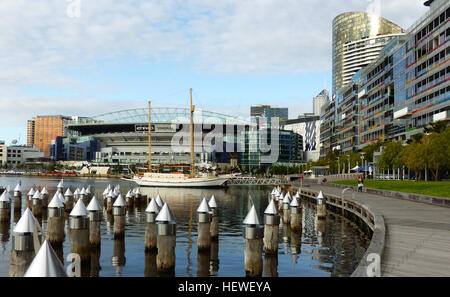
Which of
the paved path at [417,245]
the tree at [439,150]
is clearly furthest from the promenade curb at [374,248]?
the tree at [439,150]

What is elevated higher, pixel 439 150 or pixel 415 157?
pixel 439 150

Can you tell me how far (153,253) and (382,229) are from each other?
11074 mm

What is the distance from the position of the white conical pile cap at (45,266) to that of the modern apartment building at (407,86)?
78262mm

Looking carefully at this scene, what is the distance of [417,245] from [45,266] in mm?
13632

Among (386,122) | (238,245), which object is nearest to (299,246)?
(238,245)

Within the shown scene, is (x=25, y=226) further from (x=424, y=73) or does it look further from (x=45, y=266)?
(x=424, y=73)

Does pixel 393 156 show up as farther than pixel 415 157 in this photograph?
Yes

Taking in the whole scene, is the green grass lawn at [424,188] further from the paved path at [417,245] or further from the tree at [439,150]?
the paved path at [417,245]

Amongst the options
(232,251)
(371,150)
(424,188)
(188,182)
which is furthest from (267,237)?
(371,150)

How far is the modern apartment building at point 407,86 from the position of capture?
7662cm

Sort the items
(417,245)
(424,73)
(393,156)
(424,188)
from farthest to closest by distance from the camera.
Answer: (424,73)
(393,156)
(424,188)
(417,245)

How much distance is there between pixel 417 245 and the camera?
15.8 m

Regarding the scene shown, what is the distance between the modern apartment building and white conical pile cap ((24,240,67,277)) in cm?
7826
